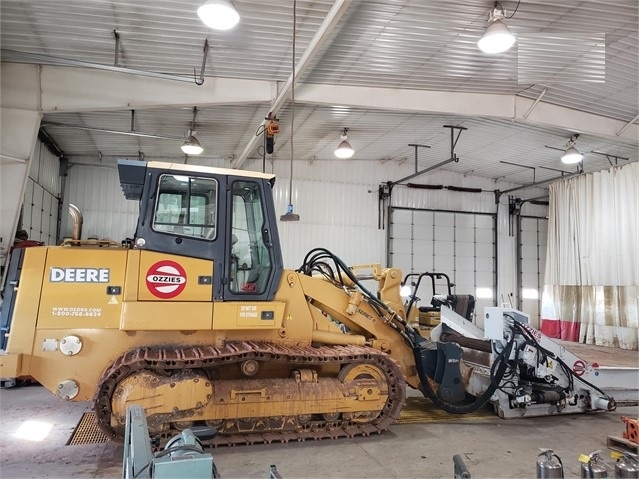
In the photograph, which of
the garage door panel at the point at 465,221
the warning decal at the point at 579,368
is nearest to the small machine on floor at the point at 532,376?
the warning decal at the point at 579,368

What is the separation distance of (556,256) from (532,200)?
2.50 metres

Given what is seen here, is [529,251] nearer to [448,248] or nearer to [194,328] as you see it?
[448,248]

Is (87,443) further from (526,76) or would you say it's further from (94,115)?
(526,76)

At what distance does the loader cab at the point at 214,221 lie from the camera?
5242 millimetres

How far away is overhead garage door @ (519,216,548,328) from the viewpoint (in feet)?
64.1

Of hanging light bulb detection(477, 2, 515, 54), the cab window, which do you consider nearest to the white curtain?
hanging light bulb detection(477, 2, 515, 54)

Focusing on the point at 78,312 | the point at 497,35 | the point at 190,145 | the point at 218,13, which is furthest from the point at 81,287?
the point at 190,145

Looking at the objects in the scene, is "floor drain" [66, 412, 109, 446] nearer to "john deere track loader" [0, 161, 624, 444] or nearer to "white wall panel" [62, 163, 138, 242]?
"john deere track loader" [0, 161, 624, 444]

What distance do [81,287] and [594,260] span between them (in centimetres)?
1683

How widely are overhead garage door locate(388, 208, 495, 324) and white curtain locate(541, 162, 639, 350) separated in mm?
2403

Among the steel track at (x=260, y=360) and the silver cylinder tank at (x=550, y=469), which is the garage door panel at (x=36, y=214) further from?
the silver cylinder tank at (x=550, y=469)

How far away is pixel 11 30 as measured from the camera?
24.9ft

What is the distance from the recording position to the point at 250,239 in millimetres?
5594

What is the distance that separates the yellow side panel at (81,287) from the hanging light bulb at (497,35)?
19.1ft
